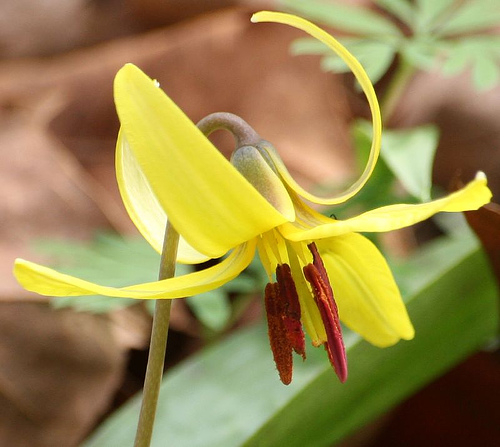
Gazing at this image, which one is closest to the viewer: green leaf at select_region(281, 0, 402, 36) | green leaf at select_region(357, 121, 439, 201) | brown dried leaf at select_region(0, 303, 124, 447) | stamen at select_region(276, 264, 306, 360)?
stamen at select_region(276, 264, 306, 360)

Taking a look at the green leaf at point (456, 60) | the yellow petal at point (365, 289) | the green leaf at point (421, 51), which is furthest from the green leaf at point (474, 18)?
the yellow petal at point (365, 289)

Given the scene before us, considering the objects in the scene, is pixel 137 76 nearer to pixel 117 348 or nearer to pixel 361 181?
pixel 361 181

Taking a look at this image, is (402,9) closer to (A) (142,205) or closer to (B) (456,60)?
(B) (456,60)

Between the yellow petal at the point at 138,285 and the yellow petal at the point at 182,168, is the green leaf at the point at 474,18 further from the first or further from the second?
the yellow petal at the point at 182,168

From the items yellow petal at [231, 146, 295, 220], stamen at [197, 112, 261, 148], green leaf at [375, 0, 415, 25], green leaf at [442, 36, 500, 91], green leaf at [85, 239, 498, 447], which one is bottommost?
green leaf at [85, 239, 498, 447]

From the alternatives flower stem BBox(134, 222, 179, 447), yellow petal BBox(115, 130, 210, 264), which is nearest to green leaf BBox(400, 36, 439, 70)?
yellow petal BBox(115, 130, 210, 264)

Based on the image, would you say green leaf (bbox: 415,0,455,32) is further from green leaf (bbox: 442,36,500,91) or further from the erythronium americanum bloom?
the erythronium americanum bloom
